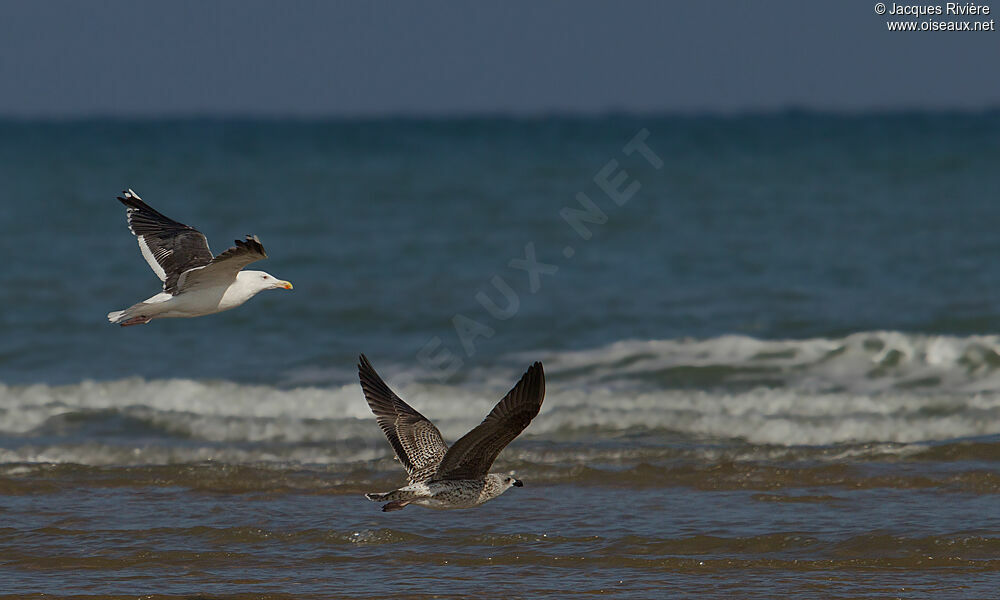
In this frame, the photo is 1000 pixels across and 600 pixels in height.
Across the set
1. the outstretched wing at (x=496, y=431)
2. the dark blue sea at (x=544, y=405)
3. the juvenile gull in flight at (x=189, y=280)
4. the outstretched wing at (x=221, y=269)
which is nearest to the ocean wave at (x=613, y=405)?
the dark blue sea at (x=544, y=405)

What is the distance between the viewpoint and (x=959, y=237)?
20375 millimetres

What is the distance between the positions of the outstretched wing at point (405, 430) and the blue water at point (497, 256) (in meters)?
5.29

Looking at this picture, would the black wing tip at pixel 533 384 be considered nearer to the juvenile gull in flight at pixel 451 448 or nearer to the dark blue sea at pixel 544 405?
the juvenile gull in flight at pixel 451 448

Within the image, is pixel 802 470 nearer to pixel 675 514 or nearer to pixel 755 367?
pixel 675 514

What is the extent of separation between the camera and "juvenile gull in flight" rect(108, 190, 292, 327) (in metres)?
8.09

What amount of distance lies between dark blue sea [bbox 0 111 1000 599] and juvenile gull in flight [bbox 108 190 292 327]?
1325 mm

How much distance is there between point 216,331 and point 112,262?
18.7ft

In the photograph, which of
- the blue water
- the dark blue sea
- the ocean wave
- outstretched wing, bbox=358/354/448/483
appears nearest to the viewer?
outstretched wing, bbox=358/354/448/483

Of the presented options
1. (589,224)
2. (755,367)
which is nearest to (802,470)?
(755,367)

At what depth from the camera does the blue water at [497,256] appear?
1399 cm

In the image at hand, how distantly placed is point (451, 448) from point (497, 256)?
13823mm

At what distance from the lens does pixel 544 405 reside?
36.5ft

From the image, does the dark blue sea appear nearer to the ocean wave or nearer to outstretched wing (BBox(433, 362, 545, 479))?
the ocean wave

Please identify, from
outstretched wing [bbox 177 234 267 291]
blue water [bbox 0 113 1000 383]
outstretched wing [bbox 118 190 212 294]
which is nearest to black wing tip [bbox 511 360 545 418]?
outstretched wing [bbox 177 234 267 291]
